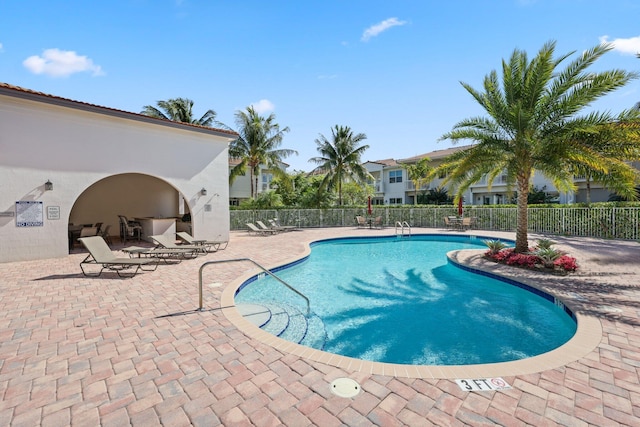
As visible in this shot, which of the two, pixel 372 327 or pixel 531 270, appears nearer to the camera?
pixel 372 327

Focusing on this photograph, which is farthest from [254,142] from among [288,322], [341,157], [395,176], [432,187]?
[288,322]

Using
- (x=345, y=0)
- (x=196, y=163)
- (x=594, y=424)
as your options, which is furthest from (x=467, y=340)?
(x=196, y=163)

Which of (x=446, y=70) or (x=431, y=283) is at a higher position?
(x=446, y=70)

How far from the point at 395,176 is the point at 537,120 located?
30366 millimetres

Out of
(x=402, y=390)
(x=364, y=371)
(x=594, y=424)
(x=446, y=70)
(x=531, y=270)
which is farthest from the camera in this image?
(x=446, y=70)

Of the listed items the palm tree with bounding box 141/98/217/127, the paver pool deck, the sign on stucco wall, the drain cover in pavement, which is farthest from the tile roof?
the palm tree with bounding box 141/98/217/127

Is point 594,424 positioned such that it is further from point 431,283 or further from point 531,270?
point 531,270

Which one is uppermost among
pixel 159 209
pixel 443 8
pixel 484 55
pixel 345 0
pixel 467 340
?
pixel 345 0

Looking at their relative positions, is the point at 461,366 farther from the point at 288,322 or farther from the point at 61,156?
the point at 61,156

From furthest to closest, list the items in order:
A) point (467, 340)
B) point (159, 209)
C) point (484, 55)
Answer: point (159, 209)
point (484, 55)
point (467, 340)

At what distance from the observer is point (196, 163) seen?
47.1ft

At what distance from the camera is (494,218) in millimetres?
20516

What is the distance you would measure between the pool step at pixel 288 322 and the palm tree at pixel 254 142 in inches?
824

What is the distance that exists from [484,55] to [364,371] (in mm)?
11854
